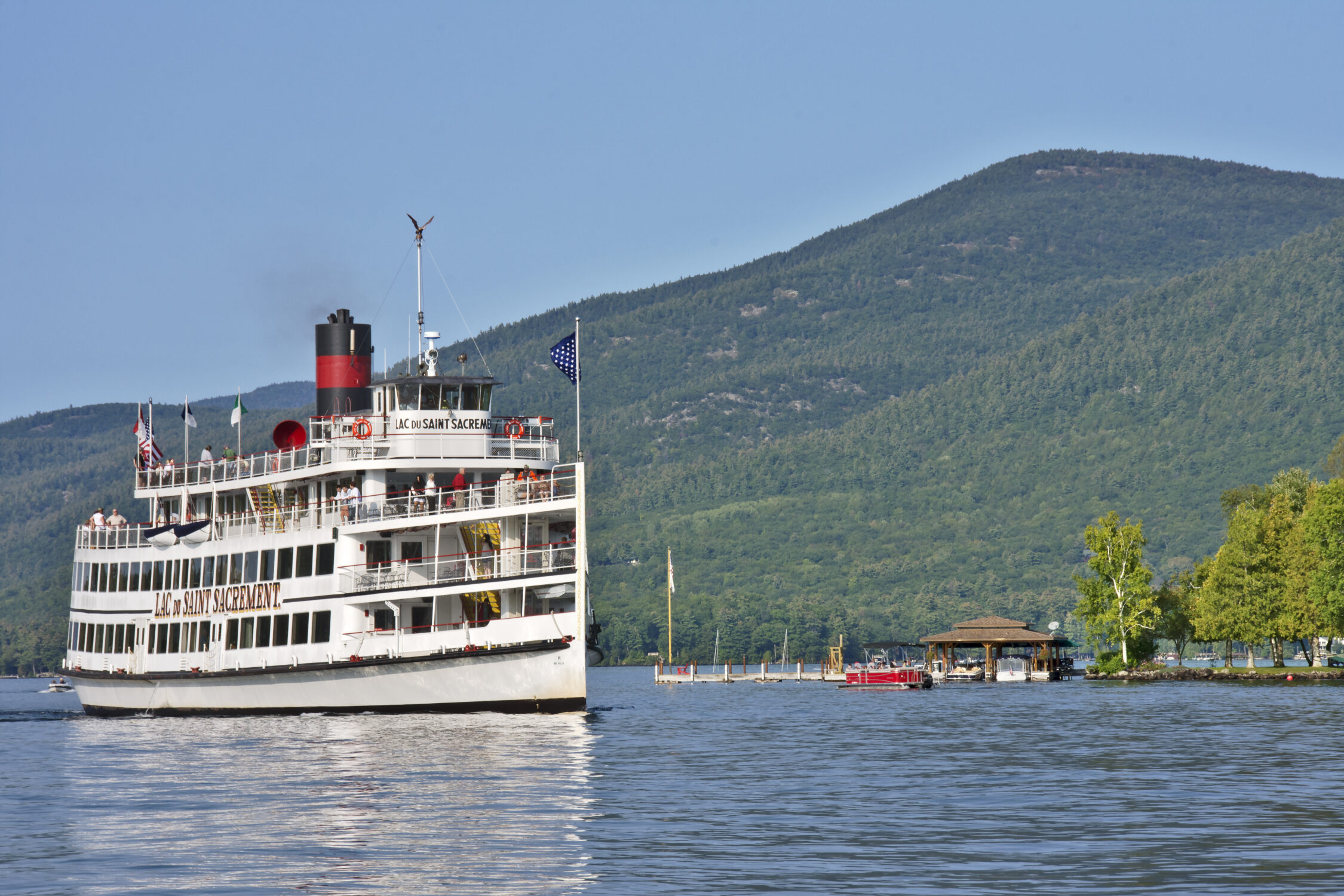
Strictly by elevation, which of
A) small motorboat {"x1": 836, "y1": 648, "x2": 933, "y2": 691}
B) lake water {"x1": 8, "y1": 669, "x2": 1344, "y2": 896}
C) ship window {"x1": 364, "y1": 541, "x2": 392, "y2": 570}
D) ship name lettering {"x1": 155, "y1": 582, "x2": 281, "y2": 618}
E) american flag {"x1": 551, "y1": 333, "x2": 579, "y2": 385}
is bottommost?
lake water {"x1": 8, "y1": 669, "x2": 1344, "y2": 896}

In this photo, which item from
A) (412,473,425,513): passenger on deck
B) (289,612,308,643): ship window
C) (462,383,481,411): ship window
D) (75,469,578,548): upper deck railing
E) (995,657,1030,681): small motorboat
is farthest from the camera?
(995,657,1030,681): small motorboat

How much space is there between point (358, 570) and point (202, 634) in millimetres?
9323

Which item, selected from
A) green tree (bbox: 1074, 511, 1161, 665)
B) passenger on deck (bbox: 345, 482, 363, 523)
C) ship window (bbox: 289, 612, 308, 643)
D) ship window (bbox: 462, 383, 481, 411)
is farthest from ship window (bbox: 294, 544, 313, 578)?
green tree (bbox: 1074, 511, 1161, 665)

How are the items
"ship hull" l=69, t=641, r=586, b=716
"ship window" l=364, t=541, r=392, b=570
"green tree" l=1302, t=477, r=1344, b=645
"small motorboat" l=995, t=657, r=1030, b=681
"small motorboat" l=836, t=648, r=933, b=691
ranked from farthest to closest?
1. "small motorboat" l=995, t=657, r=1030, b=681
2. "small motorboat" l=836, t=648, r=933, b=691
3. "green tree" l=1302, t=477, r=1344, b=645
4. "ship window" l=364, t=541, r=392, b=570
5. "ship hull" l=69, t=641, r=586, b=716

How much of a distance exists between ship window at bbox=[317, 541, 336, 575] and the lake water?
519cm

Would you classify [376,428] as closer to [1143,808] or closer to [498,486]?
[498,486]

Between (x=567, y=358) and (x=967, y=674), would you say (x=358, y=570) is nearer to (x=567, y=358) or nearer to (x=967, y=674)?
(x=567, y=358)

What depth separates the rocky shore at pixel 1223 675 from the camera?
104688 mm

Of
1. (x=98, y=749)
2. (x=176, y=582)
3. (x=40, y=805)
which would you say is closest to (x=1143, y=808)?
(x=40, y=805)

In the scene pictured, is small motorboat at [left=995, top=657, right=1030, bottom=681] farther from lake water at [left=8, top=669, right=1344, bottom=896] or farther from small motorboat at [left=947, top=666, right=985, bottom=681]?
lake water at [left=8, top=669, right=1344, bottom=896]

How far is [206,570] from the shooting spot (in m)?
63.8

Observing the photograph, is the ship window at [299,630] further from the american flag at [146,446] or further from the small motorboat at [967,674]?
the small motorboat at [967,674]

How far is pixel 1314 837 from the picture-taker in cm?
2666

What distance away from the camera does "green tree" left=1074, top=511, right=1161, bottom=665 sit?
113m
